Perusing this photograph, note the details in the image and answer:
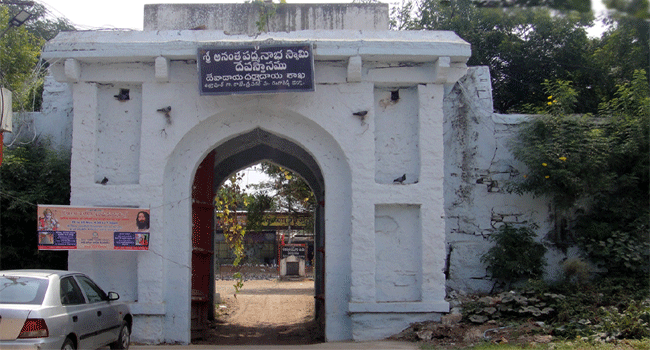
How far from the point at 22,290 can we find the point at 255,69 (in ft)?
15.1

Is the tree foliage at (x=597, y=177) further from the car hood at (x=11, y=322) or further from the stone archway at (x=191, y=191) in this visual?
the car hood at (x=11, y=322)

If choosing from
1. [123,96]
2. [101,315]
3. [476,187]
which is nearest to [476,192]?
[476,187]

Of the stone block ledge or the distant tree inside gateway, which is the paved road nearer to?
the stone block ledge

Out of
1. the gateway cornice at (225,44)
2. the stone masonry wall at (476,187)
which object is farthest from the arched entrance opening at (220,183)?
the stone masonry wall at (476,187)

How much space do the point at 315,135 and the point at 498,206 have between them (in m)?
3.41

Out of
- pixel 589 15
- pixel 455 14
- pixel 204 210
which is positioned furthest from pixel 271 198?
pixel 589 15

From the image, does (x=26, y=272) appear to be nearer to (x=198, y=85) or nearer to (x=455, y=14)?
(x=198, y=85)

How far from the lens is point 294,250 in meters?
27.4

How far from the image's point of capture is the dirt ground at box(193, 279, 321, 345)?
11.3 m

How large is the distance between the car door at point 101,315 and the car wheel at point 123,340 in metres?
0.16

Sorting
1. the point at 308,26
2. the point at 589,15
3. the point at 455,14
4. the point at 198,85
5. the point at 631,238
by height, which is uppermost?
the point at 455,14

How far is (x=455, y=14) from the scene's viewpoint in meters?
20.0

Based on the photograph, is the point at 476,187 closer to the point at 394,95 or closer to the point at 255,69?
the point at 394,95

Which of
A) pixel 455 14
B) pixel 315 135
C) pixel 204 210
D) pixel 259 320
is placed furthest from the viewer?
pixel 455 14
